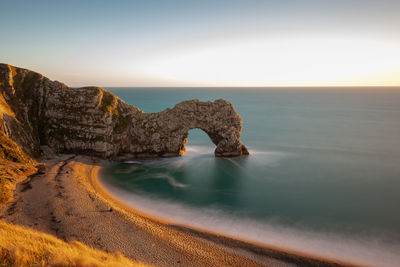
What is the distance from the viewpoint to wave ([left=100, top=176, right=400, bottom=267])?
19.2m

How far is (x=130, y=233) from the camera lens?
19328mm

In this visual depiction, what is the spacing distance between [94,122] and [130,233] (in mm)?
27222

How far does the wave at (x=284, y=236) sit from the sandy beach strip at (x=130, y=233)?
1300 mm

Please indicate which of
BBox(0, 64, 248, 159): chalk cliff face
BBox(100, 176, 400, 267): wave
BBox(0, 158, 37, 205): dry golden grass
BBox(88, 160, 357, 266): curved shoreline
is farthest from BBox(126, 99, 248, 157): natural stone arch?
BBox(88, 160, 357, 266): curved shoreline

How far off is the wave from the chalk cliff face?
17970 millimetres

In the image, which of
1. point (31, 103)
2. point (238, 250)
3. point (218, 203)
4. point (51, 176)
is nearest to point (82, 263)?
point (238, 250)

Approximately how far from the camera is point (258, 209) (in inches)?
1059

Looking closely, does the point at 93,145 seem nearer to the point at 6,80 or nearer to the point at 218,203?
the point at 6,80

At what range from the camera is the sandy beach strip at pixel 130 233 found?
56.6ft

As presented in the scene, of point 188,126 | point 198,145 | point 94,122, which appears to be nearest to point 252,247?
point 188,126

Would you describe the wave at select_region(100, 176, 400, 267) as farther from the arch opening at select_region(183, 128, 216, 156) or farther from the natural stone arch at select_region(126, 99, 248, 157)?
the arch opening at select_region(183, 128, 216, 156)

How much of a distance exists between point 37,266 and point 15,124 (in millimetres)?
33646

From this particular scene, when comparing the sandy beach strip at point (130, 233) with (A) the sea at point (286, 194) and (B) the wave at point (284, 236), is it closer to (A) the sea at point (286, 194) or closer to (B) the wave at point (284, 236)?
(B) the wave at point (284, 236)

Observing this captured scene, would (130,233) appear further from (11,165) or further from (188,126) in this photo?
(188,126)
